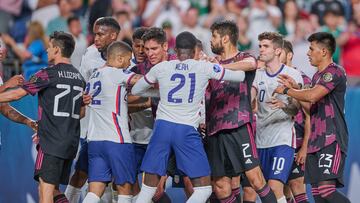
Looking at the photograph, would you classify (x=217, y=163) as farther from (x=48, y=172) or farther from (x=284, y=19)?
(x=284, y=19)

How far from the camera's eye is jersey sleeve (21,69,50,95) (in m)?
12.1

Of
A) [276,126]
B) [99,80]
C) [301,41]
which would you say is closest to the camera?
[99,80]

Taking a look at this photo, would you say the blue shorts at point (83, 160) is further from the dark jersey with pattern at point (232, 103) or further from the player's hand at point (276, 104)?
the player's hand at point (276, 104)

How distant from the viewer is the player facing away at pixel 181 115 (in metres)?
11.8

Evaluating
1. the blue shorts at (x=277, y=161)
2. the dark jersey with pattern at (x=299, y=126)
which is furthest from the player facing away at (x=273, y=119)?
the dark jersey with pattern at (x=299, y=126)

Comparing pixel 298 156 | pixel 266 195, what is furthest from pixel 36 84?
pixel 298 156

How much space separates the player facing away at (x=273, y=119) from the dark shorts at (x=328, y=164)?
2.22ft

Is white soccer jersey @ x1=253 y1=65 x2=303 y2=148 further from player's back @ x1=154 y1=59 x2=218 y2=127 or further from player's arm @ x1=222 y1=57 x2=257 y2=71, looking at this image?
player's back @ x1=154 y1=59 x2=218 y2=127

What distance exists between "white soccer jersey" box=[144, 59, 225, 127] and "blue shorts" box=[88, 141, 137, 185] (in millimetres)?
718

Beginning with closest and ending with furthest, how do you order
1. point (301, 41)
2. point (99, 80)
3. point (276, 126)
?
point (99, 80) → point (276, 126) → point (301, 41)

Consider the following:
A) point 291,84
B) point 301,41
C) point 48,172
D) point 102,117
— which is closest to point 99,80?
point 102,117

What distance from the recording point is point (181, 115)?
11.9 m

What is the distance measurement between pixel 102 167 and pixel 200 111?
50.1 inches

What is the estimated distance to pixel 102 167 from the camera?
12.3 meters
